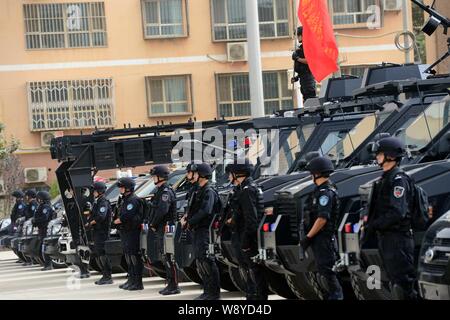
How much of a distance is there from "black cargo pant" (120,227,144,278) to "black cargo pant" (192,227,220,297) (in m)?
2.77

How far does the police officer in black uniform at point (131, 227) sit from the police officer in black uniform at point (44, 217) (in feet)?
24.2

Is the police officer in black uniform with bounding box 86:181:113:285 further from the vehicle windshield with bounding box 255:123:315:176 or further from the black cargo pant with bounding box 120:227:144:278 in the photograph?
the vehicle windshield with bounding box 255:123:315:176

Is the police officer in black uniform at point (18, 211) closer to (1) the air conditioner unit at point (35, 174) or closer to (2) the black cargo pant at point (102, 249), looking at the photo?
(2) the black cargo pant at point (102, 249)

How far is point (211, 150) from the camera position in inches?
795

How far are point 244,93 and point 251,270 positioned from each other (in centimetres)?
2921

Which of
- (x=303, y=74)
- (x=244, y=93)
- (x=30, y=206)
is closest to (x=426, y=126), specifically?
(x=303, y=74)

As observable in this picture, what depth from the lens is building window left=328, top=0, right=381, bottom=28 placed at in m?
44.4

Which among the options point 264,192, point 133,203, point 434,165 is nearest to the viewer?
point 434,165

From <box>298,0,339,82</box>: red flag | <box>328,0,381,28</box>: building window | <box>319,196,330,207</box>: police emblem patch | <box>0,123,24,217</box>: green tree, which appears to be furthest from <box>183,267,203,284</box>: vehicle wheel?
<box>328,0,381,28</box>: building window

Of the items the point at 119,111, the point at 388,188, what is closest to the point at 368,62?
the point at 119,111

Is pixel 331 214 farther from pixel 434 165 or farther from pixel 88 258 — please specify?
pixel 88 258

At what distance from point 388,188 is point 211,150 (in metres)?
8.64

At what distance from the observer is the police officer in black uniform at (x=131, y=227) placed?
19484mm

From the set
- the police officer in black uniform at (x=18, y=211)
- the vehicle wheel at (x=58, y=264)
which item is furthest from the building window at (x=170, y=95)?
the vehicle wheel at (x=58, y=264)
